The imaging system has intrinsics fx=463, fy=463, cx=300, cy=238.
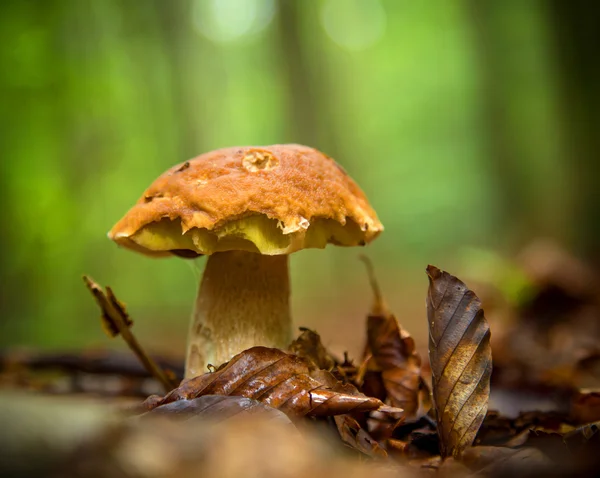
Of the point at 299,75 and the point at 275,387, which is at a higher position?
the point at 299,75

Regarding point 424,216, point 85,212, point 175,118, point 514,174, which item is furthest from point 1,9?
point 424,216

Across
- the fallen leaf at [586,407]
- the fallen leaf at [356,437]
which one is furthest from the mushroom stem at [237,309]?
the fallen leaf at [586,407]

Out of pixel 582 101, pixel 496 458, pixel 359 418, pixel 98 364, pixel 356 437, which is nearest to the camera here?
pixel 496 458

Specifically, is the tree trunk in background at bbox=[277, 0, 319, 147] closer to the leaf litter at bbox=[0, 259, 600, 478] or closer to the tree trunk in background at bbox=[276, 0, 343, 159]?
the tree trunk in background at bbox=[276, 0, 343, 159]

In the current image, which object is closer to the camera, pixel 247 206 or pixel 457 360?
pixel 457 360

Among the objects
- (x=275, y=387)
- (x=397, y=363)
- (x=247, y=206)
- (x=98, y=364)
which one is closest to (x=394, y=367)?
(x=397, y=363)

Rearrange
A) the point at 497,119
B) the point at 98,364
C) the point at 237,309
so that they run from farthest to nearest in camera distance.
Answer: the point at 497,119, the point at 98,364, the point at 237,309

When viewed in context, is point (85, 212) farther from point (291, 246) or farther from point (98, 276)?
point (291, 246)

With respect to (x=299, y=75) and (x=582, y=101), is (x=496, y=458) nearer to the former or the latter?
(x=582, y=101)
